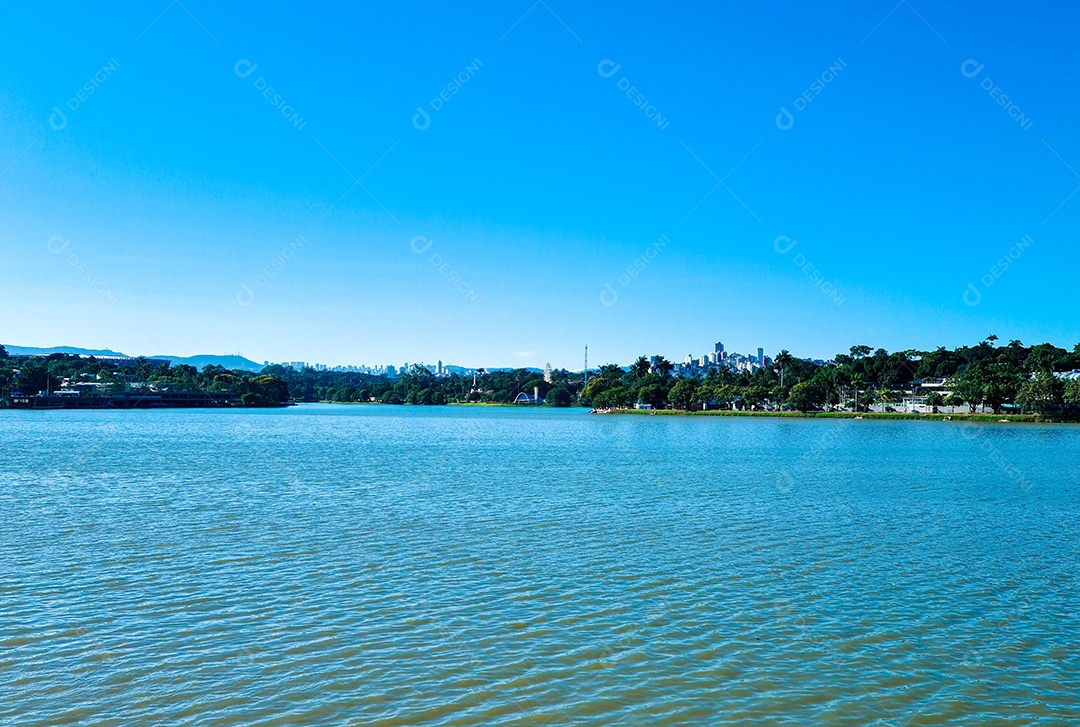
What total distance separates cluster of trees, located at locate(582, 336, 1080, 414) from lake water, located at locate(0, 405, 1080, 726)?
94090 millimetres

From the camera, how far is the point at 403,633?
11438 millimetres

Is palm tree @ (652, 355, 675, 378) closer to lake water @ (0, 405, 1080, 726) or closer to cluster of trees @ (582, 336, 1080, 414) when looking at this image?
cluster of trees @ (582, 336, 1080, 414)

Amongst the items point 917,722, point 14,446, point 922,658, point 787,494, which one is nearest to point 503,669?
point 917,722

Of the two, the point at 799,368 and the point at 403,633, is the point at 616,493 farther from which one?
the point at 799,368

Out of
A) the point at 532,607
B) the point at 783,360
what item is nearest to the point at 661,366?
the point at 783,360

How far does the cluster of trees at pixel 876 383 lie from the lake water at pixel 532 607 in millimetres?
94090

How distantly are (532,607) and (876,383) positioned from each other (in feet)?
488

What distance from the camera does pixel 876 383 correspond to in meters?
148

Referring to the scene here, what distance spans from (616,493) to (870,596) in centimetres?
1523

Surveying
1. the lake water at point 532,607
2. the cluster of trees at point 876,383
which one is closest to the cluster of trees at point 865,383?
the cluster of trees at point 876,383

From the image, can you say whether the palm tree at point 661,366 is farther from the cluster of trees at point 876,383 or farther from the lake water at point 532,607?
the lake water at point 532,607

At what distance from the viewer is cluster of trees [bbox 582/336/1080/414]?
4390 inches

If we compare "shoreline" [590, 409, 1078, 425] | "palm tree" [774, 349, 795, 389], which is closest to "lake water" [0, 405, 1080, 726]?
"shoreline" [590, 409, 1078, 425]

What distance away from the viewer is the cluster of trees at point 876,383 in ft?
366
